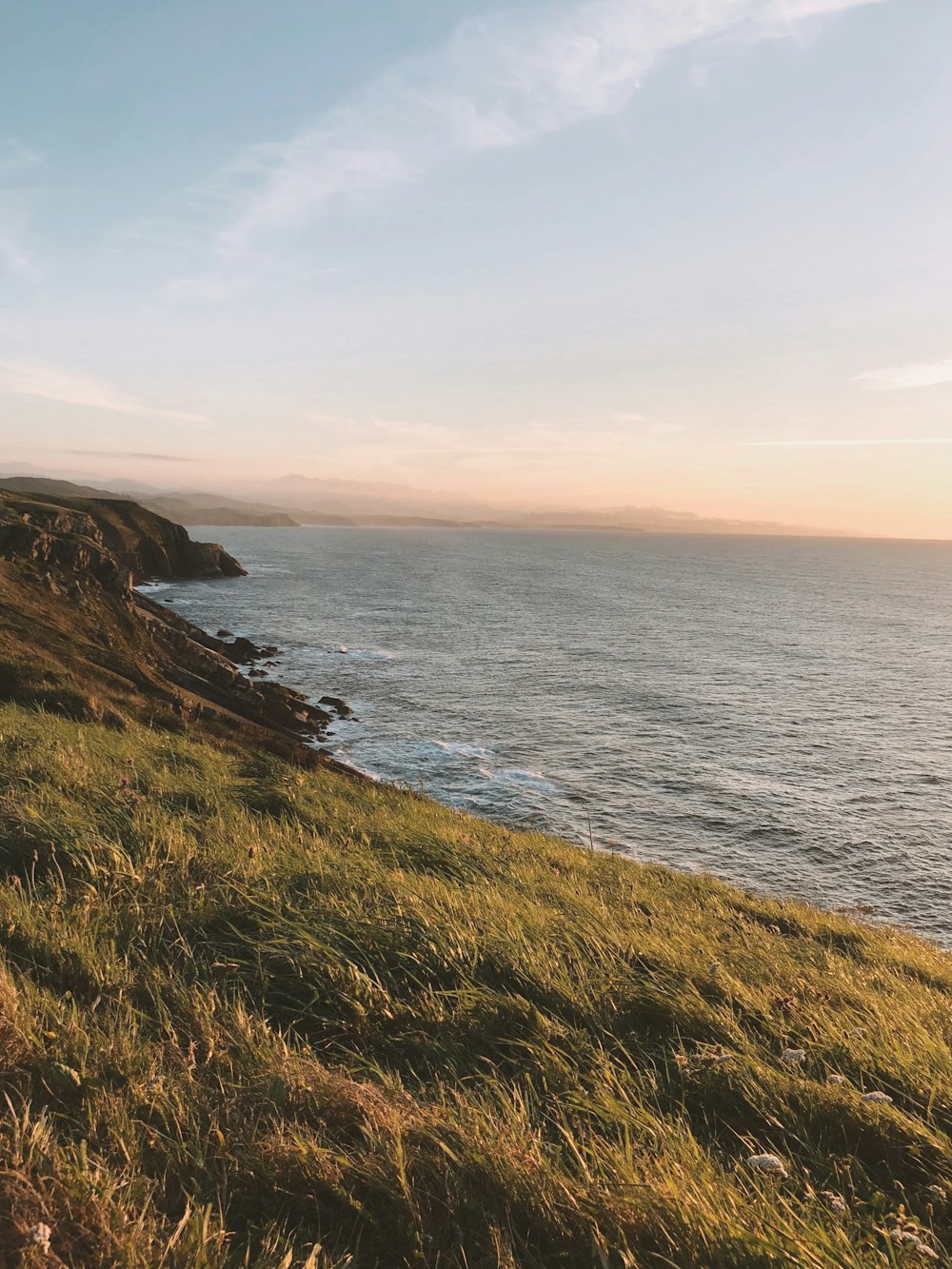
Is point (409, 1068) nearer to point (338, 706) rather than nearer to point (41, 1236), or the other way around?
point (41, 1236)

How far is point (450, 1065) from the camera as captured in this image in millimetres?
3680

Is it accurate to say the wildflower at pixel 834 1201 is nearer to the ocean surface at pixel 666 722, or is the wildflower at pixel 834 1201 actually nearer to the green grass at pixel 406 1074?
the green grass at pixel 406 1074

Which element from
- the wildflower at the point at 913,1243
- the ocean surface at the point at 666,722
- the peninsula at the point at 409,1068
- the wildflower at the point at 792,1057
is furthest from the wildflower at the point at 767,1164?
the ocean surface at the point at 666,722

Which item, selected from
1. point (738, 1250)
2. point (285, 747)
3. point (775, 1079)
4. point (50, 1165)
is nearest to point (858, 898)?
point (285, 747)

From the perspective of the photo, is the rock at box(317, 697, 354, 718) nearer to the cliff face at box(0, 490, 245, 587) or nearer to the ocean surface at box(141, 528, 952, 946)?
the ocean surface at box(141, 528, 952, 946)

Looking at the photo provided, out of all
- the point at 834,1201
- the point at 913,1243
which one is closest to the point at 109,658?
the point at 834,1201

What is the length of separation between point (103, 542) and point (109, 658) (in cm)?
6633

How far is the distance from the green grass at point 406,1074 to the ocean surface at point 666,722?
19.2 metres

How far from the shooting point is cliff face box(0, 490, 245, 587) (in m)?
→ 39.2

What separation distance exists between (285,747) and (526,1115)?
18666 millimetres

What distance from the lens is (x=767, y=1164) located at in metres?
2.98

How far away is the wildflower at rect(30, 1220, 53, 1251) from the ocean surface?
74.7ft

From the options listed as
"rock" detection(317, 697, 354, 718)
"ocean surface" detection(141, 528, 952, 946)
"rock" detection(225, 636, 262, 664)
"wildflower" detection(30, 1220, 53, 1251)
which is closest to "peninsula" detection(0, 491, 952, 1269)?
"wildflower" detection(30, 1220, 53, 1251)

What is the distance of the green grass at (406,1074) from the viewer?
99.8 inches
